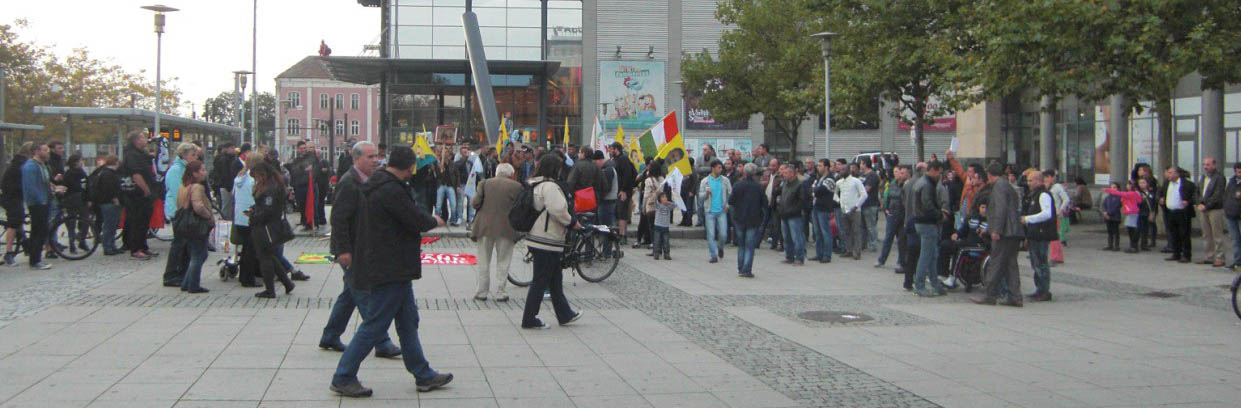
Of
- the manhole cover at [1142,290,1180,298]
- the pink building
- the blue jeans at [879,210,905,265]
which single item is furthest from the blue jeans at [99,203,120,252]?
the pink building

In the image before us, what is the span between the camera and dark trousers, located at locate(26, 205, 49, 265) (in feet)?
44.9

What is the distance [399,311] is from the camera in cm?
659

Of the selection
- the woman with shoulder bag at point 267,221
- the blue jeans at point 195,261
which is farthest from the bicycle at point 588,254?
the blue jeans at point 195,261

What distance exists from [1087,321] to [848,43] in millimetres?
18475

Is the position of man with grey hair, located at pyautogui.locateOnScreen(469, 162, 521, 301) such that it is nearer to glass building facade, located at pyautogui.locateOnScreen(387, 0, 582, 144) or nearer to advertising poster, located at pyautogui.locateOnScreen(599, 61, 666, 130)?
glass building facade, located at pyautogui.locateOnScreen(387, 0, 582, 144)

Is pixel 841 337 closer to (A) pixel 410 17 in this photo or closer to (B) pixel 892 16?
(B) pixel 892 16

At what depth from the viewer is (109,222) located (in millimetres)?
15352

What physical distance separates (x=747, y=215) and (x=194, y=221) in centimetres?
706

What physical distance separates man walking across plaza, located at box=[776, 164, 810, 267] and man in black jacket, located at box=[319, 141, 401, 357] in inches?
361

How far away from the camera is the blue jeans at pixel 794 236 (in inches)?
631

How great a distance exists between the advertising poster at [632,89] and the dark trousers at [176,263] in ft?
135

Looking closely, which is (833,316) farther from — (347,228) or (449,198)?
(449,198)

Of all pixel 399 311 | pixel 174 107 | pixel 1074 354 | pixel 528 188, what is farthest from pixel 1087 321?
pixel 174 107

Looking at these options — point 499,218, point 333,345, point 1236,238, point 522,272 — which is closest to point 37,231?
point 522,272
